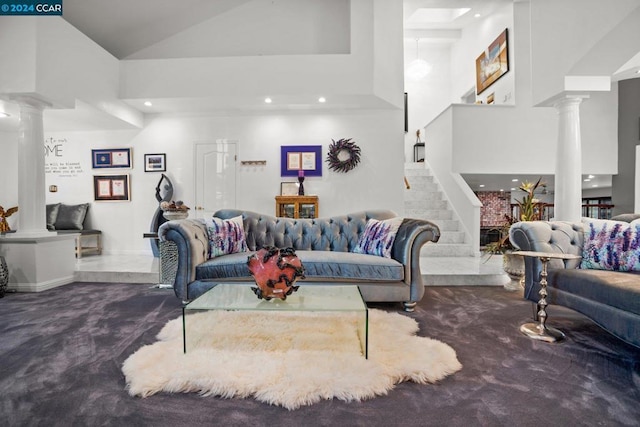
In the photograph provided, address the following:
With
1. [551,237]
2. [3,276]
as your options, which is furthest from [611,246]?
[3,276]

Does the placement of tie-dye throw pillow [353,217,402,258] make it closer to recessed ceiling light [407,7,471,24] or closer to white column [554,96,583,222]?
white column [554,96,583,222]

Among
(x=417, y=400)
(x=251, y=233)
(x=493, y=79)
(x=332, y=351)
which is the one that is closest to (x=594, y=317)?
(x=417, y=400)

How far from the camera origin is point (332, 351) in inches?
73.6

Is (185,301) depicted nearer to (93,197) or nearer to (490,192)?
(93,197)

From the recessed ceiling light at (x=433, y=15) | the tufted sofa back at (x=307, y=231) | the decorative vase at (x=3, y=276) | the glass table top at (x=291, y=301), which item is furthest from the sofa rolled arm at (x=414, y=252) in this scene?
the recessed ceiling light at (x=433, y=15)

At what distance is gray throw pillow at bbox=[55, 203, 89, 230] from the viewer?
5.57 meters

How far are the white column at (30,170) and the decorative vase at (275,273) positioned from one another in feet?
11.6

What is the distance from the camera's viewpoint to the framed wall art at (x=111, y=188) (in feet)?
18.6

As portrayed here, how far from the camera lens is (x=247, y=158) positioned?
5.54m

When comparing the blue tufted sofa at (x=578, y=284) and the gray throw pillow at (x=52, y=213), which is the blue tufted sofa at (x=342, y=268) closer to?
the blue tufted sofa at (x=578, y=284)

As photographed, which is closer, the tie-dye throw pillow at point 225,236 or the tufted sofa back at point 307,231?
the tie-dye throw pillow at point 225,236

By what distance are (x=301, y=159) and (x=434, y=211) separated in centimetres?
268

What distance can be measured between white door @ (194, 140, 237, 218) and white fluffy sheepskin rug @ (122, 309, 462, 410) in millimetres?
3450

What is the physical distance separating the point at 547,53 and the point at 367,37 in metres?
2.32
